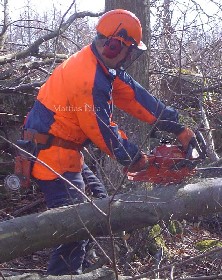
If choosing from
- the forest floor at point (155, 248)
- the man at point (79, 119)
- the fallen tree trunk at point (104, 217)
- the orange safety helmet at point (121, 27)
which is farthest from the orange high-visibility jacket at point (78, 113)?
the forest floor at point (155, 248)

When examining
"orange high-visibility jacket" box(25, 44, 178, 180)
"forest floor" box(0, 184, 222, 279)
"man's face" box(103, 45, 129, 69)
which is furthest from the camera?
"forest floor" box(0, 184, 222, 279)

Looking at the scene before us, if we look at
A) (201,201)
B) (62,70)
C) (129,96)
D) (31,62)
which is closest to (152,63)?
(31,62)

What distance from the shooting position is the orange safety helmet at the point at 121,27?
4.07 metres

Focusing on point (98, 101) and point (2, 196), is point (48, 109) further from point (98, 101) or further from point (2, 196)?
point (2, 196)

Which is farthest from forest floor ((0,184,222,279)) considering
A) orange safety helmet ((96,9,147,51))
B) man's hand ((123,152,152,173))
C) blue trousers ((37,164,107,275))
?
orange safety helmet ((96,9,147,51))

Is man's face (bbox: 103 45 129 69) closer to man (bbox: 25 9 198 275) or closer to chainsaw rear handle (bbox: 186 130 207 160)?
man (bbox: 25 9 198 275)

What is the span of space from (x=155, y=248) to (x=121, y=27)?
220cm

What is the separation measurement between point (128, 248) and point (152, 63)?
3.28 meters

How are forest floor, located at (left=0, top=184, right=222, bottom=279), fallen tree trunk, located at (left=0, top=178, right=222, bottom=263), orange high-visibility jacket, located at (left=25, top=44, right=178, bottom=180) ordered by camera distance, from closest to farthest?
fallen tree trunk, located at (left=0, top=178, right=222, bottom=263), orange high-visibility jacket, located at (left=25, top=44, right=178, bottom=180), forest floor, located at (left=0, top=184, right=222, bottom=279)

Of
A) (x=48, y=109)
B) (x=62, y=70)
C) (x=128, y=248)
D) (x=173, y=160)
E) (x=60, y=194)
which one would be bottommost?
(x=128, y=248)

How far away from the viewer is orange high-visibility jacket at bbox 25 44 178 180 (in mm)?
3842

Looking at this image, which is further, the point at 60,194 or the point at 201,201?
the point at 60,194

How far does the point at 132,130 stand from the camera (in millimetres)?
5629

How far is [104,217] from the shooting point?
334 centimetres
